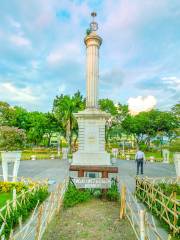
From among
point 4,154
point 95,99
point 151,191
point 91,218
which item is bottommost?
point 91,218

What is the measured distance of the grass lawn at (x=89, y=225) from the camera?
580 cm

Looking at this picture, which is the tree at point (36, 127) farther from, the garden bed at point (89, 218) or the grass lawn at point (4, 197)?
the garden bed at point (89, 218)

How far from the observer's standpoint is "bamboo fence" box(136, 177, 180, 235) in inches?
231

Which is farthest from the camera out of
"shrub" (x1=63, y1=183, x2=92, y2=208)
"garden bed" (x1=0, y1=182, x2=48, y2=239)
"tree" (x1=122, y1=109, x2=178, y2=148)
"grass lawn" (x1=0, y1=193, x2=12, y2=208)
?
"tree" (x1=122, y1=109, x2=178, y2=148)

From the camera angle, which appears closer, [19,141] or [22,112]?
[19,141]

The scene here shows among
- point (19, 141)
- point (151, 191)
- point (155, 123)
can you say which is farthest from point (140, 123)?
point (151, 191)

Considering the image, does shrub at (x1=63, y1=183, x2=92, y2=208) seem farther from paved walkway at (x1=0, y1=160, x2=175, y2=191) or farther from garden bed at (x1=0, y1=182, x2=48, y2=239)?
paved walkway at (x1=0, y1=160, x2=175, y2=191)

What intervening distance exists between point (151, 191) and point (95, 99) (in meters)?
8.68

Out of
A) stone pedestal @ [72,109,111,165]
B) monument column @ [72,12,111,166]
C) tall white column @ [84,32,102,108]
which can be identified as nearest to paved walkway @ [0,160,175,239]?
monument column @ [72,12,111,166]

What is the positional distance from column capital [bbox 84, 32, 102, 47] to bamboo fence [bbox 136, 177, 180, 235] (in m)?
10.2

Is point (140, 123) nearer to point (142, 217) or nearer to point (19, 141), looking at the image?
point (19, 141)

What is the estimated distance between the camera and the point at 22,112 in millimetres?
52125

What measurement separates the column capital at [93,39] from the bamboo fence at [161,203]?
1020cm

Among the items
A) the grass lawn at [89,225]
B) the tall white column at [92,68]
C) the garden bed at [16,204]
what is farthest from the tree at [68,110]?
the grass lawn at [89,225]
